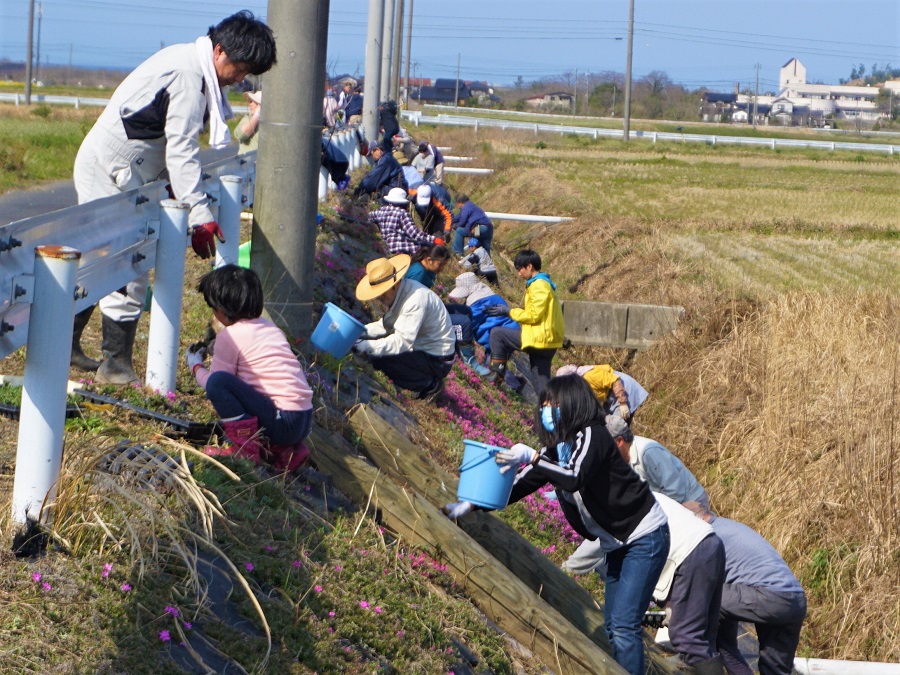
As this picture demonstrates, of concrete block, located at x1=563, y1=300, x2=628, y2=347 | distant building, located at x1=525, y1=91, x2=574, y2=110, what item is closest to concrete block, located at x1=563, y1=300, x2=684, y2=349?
concrete block, located at x1=563, y1=300, x2=628, y2=347

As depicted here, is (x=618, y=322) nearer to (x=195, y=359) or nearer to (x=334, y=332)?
(x=334, y=332)

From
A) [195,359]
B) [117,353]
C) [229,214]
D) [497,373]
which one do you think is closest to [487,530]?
[195,359]

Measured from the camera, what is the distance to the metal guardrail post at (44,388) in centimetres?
363

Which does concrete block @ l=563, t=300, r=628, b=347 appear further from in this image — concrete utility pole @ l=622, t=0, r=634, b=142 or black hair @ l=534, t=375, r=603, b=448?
concrete utility pole @ l=622, t=0, r=634, b=142

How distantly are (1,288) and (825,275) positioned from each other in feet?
55.0

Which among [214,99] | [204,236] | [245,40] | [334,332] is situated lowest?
A: [334,332]

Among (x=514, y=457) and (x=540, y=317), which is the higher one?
(x=540, y=317)

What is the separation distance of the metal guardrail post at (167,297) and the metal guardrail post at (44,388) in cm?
157

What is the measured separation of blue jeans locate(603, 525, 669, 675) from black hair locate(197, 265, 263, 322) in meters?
2.11

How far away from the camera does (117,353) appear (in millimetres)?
5453

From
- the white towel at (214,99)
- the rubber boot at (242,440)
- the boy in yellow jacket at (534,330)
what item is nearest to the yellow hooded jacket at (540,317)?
the boy in yellow jacket at (534,330)

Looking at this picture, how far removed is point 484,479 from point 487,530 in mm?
A: 641

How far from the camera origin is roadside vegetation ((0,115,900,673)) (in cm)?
357

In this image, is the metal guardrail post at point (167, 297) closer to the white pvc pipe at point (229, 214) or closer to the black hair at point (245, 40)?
the black hair at point (245, 40)
